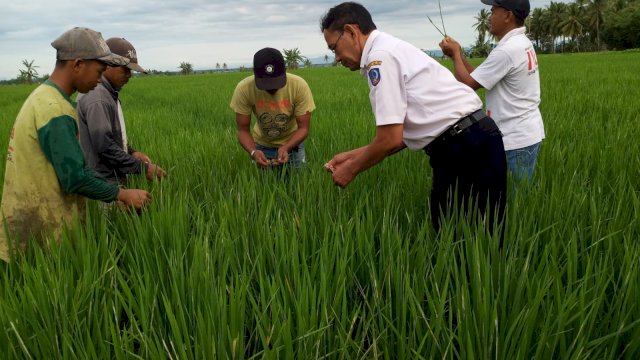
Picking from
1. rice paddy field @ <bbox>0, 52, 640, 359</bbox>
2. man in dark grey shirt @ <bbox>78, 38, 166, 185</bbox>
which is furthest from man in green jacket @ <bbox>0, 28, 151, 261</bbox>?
man in dark grey shirt @ <bbox>78, 38, 166, 185</bbox>

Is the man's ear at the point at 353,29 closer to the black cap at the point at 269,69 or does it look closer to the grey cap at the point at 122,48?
the black cap at the point at 269,69

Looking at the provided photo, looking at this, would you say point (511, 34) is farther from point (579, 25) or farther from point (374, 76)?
point (579, 25)

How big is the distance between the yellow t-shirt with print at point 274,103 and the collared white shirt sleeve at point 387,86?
60.4 inches

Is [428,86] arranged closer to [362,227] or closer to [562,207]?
[362,227]

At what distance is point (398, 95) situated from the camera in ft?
5.44

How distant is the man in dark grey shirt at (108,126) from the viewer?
2.27 meters

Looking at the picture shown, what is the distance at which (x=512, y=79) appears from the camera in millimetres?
2385

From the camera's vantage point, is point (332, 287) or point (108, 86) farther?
point (108, 86)

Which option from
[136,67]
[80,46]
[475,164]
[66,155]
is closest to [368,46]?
[475,164]

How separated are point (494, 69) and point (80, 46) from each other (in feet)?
6.23

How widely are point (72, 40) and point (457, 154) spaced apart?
153cm

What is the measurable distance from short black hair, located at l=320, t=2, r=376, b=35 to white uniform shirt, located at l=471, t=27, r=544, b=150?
86 cm

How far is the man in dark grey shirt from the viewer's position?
2.27 m

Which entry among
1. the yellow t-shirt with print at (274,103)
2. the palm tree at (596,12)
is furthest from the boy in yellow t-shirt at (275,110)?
the palm tree at (596,12)
